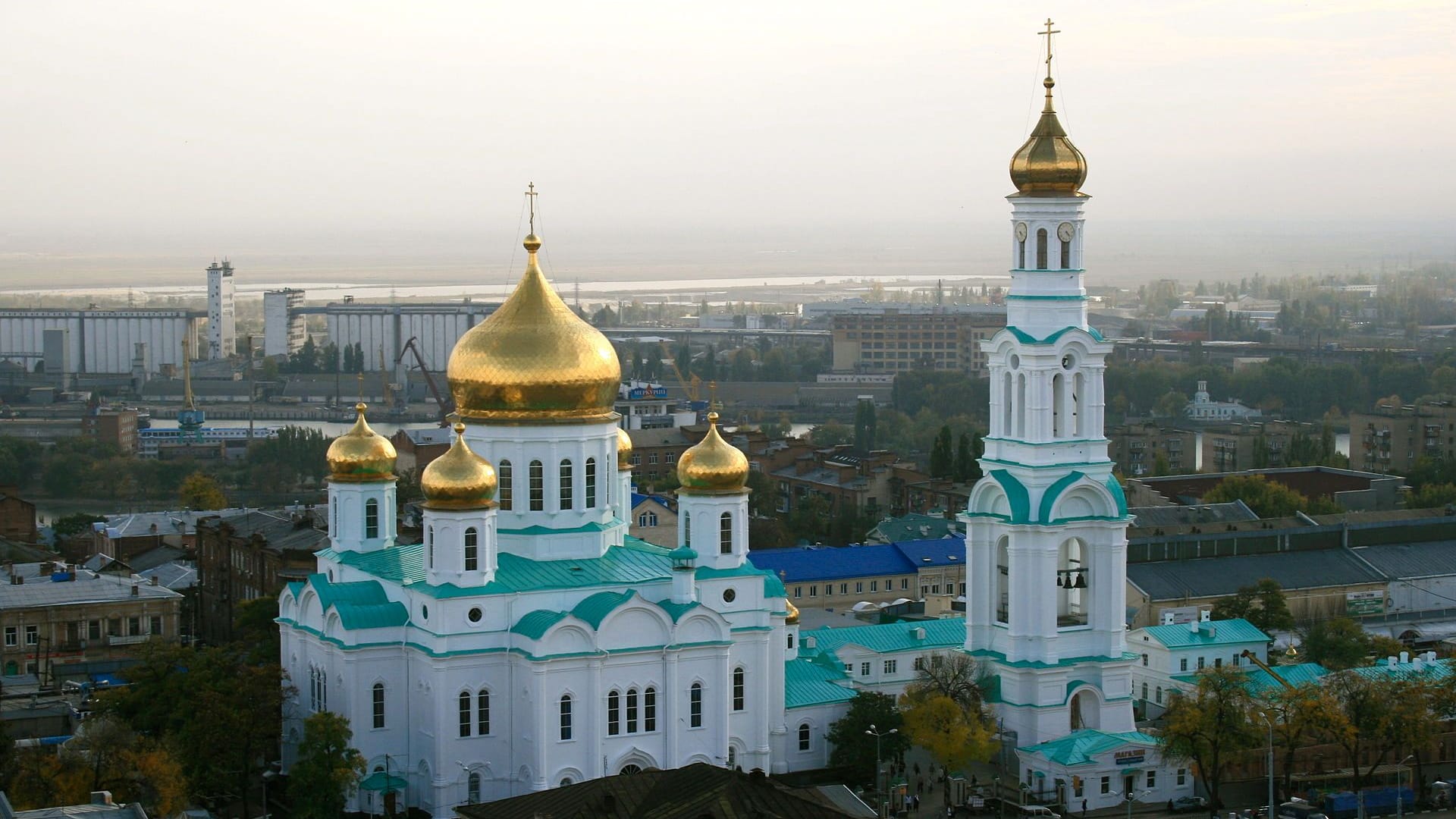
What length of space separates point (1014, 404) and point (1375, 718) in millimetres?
6143

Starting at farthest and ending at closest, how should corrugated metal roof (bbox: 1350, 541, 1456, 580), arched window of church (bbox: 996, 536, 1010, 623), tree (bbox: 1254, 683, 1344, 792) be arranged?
corrugated metal roof (bbox: 1350, 541, 1456, 580) < arched window of church (bbox: 996, 536, 1010, 623) < tree (bbox: 1254, 683, 1344, 792)

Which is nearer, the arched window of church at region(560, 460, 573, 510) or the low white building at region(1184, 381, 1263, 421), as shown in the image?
the arched window of church at region(560, 460, 573, 510)

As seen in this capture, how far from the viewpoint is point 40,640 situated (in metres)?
37.1

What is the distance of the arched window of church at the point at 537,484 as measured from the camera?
96.5 ft

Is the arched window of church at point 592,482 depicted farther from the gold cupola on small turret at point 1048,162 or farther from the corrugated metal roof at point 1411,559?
the corrugated metal roof at point 1411,559

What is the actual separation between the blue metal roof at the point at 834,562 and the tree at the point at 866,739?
38.4 ft

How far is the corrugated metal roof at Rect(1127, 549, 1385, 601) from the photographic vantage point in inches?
1529

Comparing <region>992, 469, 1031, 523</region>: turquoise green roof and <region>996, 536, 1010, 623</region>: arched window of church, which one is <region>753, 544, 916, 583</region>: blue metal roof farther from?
<region>992, 469, 1031, 523</region>: turquoise green roof

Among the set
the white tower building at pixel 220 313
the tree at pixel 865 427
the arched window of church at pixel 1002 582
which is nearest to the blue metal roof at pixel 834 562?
the arched window of church at pixel 1002 582

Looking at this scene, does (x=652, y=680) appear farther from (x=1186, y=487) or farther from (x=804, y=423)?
(x=804, y=423)

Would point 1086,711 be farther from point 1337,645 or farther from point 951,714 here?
point 1337,645

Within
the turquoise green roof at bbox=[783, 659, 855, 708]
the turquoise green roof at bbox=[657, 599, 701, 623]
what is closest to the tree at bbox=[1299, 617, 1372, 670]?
the turquoise green roof at bbox=[783, 659, 855, 708]

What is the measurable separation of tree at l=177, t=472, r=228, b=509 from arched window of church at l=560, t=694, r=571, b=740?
1246 inches

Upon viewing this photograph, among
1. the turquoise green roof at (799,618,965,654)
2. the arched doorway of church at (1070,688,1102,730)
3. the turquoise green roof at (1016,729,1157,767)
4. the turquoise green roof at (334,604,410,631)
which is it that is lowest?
the turquoise green roof at (1016,729,1157,767)
